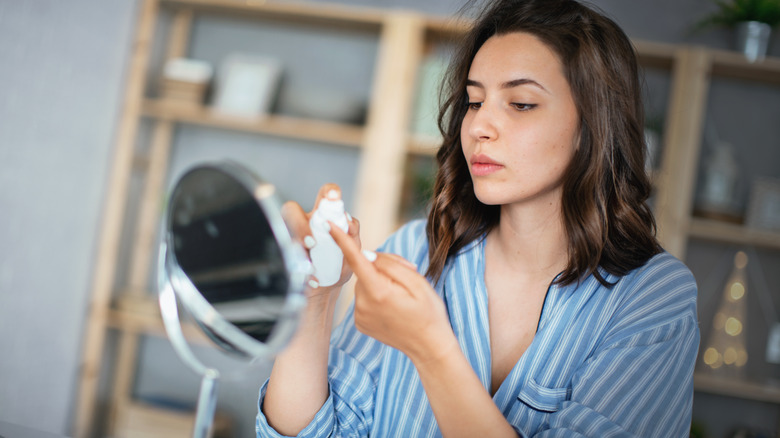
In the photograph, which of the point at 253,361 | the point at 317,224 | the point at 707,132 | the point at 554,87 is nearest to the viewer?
the point at 253,361

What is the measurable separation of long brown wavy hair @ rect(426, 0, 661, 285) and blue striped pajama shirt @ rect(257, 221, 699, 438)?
0.14 feet

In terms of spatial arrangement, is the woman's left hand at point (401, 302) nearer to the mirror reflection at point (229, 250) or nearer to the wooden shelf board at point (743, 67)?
the mirror reflection at point (229, 250)

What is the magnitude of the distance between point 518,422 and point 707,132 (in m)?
1.93

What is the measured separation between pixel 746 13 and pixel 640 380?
1911 millimetres

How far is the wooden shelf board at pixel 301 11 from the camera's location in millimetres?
2432

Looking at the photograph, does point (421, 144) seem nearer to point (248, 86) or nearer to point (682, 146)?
point (248, 86)

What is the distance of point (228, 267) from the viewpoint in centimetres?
56

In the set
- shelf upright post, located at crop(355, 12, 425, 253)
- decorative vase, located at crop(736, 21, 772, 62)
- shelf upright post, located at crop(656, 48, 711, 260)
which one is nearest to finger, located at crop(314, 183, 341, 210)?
shelf upright post, located at crop(355, 12, 425, 253)

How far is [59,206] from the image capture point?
8.57 ft

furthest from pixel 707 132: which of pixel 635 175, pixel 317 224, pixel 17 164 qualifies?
pixel 17 164

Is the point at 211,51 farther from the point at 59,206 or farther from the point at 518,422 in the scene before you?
the point at 518,422

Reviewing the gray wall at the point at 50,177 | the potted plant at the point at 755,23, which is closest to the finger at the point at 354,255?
the potted plant at the point at 755,23

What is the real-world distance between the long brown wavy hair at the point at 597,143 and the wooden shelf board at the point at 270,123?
1273 mm

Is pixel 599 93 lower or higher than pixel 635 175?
higher
